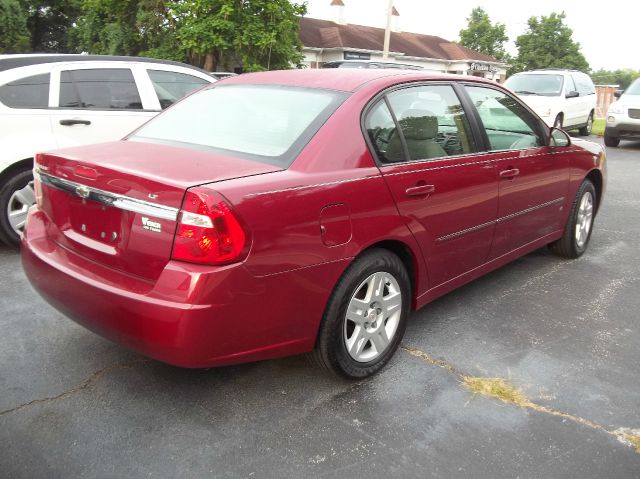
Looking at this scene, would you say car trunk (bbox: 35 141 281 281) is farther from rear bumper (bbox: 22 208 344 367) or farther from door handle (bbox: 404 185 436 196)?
door handle (bbox: 404 185 436 196)

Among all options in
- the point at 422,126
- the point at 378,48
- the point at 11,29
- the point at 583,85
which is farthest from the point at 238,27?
the point at 378,48

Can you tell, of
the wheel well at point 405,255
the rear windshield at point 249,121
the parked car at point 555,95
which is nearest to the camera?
the rear windshield at point 249,121

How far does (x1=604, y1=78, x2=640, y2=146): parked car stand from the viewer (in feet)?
43.2

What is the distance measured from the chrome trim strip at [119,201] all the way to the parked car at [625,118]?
13.3 metres

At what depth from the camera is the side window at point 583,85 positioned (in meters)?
15.5

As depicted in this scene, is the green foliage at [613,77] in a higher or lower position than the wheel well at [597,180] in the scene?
higher

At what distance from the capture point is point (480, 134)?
150 inches

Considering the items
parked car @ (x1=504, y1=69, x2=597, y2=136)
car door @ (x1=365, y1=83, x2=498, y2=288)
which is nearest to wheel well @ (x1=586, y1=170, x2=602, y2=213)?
car door @ (x1=365, y1=83, x2=498, y2=288)

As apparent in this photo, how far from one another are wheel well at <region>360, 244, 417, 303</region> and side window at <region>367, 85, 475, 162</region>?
440 millimetres

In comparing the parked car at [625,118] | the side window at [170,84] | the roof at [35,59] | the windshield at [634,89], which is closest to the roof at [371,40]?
the windshield at [634,89]

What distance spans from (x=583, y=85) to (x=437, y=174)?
14.5 metres

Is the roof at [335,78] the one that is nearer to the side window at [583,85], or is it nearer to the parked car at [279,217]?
the parked car at [279,217]

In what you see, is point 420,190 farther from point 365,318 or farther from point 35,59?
point 35,59

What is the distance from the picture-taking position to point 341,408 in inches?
112
